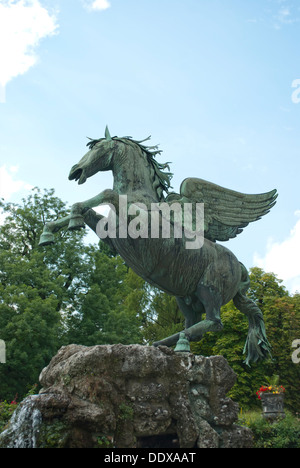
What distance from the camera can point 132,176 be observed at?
674 centimetres

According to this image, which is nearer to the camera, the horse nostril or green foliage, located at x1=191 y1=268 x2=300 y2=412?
the horse nostril

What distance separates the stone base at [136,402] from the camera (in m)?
4.76

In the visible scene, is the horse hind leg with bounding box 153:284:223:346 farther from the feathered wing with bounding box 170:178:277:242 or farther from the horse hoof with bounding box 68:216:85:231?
the horse hoof with bounding box 68:216:85:231

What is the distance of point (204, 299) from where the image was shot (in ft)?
21.9

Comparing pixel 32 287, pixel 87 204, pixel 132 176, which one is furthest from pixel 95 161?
pixel 32 287

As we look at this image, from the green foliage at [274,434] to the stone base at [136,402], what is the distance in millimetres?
4527

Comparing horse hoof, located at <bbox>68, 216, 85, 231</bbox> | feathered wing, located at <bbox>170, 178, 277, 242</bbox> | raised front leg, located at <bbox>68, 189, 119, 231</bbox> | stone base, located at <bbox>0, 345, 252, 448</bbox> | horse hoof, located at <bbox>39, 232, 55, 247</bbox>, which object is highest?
feathered wing, located at <bbox>170, 178, 277, 242</bbox>

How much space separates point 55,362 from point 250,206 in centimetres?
370

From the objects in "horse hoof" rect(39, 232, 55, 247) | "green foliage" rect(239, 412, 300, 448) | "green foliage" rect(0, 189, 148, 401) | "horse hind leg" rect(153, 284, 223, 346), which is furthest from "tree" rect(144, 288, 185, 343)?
"horse hoof" rect(39, 232, 55, 247)

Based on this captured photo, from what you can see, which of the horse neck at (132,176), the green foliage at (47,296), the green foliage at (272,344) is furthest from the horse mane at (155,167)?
the green foliage at (272,344)

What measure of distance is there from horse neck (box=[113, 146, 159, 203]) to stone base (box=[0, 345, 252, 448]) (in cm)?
224

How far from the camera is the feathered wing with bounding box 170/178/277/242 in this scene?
7.18 metres

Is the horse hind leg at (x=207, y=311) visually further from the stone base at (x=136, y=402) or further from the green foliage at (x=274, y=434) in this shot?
the green foliage at (x=274, y=434)

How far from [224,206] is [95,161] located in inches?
82.0
